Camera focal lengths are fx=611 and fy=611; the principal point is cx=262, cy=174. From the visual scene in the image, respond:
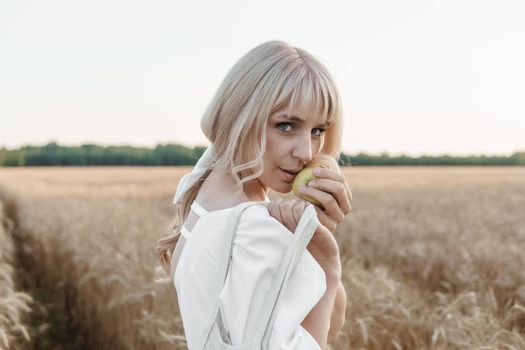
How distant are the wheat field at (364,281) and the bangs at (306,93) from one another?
1.43 m

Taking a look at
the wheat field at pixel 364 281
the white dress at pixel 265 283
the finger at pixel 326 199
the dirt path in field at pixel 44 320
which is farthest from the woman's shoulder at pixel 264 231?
the dirt path in field at pixel 44 320

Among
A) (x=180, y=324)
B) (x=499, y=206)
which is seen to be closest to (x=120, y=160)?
(x=499, y=206)

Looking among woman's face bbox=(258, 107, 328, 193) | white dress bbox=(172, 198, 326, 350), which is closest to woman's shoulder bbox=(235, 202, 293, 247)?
white dress bbox=(172, 198, 326, 350)

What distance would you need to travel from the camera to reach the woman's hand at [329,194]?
155cm

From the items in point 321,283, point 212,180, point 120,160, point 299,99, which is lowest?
point 120,160

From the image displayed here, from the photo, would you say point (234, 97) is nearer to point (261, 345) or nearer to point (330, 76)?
point (330, 76)

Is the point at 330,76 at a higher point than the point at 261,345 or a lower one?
higher

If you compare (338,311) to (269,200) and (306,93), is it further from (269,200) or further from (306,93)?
(306,93)

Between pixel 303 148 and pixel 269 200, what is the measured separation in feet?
0.56

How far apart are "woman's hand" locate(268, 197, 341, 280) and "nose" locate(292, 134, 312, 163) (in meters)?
0.16

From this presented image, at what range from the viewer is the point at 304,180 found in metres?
1.61

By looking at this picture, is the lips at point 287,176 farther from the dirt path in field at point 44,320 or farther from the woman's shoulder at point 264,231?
the dirt path in field at point 44,320

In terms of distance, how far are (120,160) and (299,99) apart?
6989cm

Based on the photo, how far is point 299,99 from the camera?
1.61m
